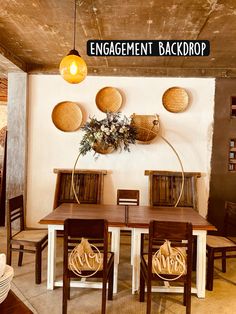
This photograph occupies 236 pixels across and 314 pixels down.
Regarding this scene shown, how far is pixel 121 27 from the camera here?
3.46 m

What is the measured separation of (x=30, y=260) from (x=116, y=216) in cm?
148

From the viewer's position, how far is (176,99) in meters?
5.08

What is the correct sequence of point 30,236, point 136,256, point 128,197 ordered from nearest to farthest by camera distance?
point 136,256
point 30,236
point 128,197

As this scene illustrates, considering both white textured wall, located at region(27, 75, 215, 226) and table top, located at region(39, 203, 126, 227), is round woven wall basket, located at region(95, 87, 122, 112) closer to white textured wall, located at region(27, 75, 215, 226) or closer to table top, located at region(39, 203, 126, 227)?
white textured wall, located at region(27, 75, 215, 226)

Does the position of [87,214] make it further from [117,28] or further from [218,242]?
[117,28]

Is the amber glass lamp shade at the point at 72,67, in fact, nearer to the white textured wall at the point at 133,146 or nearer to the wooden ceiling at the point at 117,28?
the wooden ceiling at the point at 117,28

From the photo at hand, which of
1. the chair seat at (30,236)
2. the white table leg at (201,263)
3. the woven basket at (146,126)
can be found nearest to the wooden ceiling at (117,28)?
the woven basket at (146,126)

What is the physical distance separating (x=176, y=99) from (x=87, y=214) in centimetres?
270

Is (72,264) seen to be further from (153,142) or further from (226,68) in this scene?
(226,68)

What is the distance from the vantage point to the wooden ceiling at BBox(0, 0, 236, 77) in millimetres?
2951

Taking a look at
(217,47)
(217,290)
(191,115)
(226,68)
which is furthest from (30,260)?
(226,68)

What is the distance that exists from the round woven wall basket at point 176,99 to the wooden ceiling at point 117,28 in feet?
1.25

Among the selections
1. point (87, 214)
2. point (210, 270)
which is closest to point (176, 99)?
point (87, 214)

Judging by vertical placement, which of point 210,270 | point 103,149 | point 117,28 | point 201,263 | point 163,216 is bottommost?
point 210,270
